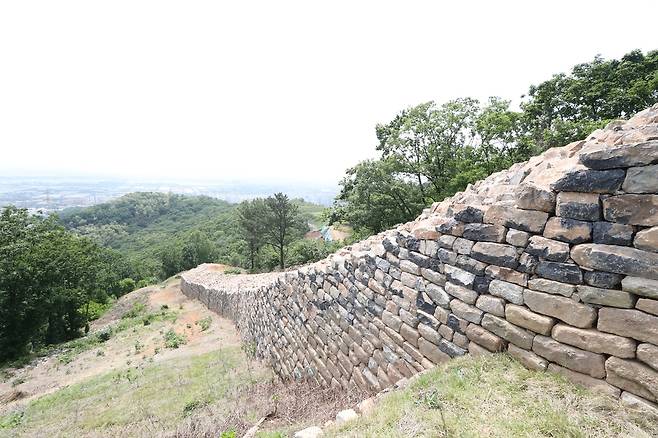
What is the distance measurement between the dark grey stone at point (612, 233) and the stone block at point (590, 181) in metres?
0.24

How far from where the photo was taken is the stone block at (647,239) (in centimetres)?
218

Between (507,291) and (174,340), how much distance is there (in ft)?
40.6

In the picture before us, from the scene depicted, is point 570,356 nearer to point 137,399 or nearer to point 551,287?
point 551,287

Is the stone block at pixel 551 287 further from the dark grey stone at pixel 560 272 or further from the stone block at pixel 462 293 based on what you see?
the stone block at pixel 462 293

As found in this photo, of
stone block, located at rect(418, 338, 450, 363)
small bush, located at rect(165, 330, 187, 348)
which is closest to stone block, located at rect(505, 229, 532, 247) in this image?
stone block, located at rect(418, 338, 450, 363)

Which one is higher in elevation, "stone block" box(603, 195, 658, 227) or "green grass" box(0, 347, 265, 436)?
"stone block" box(603, 195, 658, 227)

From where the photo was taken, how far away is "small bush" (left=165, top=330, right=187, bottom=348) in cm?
1198

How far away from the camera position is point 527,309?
2883 millimetres

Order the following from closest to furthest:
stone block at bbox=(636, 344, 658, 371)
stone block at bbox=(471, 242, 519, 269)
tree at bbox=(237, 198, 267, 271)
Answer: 1. stone block at bbox=(636, 344, 658, 371)
2. stone block at bbox=(471, 242, 519, 269)
3. tree at bbox=(237, 198, 267, 271)

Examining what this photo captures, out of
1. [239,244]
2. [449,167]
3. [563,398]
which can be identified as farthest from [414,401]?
[239,244]

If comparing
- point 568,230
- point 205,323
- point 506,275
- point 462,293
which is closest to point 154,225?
point 205,323

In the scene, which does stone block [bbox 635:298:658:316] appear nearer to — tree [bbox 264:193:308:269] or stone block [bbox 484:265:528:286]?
stone block [bbox 484:265:528:286]

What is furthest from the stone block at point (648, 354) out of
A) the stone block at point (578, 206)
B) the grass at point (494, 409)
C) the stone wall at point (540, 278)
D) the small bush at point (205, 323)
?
the small bush at point (205, 323)

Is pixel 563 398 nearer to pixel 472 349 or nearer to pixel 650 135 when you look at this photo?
pixel 472 349
